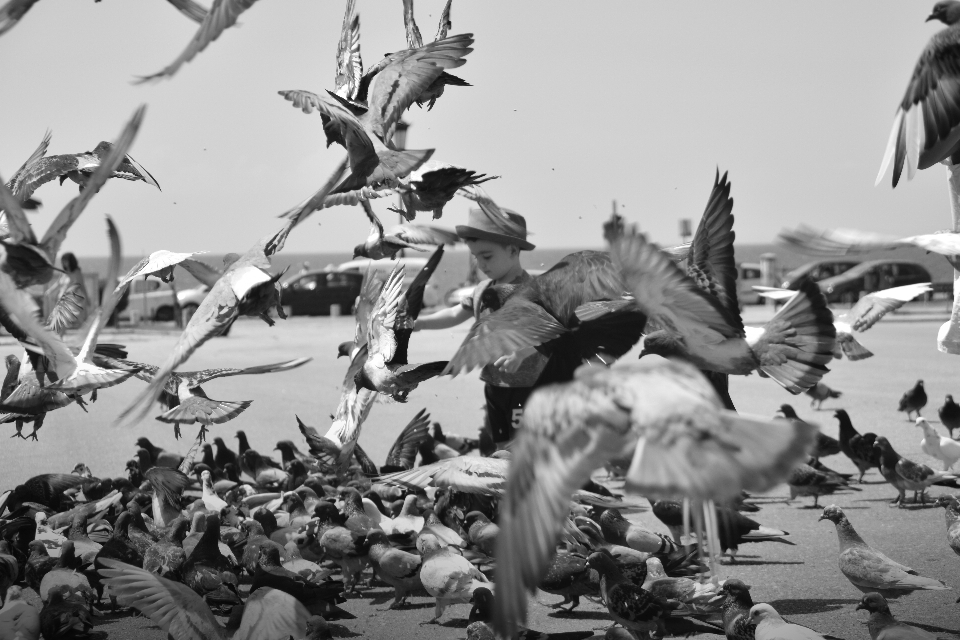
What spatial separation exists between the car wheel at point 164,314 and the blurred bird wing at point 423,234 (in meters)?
33.5

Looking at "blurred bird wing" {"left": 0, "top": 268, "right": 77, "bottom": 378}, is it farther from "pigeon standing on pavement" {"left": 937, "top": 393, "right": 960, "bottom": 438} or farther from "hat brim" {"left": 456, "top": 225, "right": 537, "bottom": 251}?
"pigeon standing on pavement" {"left": 937, "top": 393, "right": 960, "bottom": 438}

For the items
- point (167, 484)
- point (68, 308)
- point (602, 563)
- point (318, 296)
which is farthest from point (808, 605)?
point (318, 296)

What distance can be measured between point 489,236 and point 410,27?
1112 millimetres

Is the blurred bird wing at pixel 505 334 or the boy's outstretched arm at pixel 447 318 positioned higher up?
the blurred bird wing at pixel 505 334

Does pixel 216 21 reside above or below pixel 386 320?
above

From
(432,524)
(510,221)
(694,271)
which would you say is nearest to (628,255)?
(694,271)

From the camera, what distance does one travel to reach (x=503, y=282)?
221 inches

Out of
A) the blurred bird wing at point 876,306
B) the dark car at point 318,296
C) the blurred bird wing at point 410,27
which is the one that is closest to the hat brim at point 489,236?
the blurred bird wing at point 410,27

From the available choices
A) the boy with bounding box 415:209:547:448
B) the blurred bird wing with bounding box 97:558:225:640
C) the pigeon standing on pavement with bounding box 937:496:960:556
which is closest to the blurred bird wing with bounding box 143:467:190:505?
the boy with bounding box 415:209:547:448

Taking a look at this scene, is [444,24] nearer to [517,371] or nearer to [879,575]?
[517,371]

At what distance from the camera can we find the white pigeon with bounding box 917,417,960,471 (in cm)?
784

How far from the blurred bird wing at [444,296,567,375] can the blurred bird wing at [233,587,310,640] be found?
1.20m

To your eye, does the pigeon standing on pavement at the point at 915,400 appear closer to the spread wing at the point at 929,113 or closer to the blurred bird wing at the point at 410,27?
the spread wing at the point at 929,113

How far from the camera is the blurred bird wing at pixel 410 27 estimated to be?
5020 millimetres
